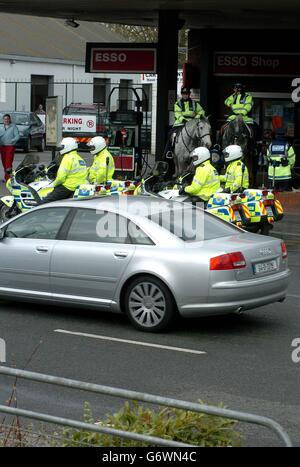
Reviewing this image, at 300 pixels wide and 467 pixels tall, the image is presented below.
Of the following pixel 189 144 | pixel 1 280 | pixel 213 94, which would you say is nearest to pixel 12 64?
pixel 213 94

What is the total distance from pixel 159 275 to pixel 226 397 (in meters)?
2.40

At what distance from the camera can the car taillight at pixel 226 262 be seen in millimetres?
9930

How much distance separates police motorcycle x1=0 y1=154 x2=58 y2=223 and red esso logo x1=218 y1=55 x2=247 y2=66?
33.1 ft

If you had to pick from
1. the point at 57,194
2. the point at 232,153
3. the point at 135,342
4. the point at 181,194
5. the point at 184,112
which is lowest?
the point at 135,342

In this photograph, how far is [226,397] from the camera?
7.93m

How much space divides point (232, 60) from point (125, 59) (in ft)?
14.2

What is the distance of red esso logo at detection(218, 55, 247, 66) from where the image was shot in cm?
2792

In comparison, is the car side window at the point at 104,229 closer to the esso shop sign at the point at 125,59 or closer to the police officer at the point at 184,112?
the police officer at the point at 184,112

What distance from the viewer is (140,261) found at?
1030 centimetres

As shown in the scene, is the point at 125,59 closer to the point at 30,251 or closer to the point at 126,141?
the point at 126,141

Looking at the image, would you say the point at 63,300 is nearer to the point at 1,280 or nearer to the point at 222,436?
the point at 1,280

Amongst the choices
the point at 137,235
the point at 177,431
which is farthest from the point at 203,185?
the point at 177,431

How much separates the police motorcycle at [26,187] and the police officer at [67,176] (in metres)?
0.31

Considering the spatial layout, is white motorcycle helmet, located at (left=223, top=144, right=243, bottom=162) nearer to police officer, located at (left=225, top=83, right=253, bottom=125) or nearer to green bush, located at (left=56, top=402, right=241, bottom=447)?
police officer, located at (left=225, top=83, right=253, bottom=125)
